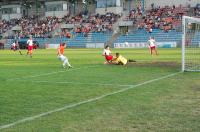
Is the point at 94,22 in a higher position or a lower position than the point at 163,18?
lower

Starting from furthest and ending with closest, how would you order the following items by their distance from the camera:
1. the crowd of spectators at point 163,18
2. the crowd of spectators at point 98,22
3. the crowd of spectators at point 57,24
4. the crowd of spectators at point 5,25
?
the crowd of spectators at point 5,25, the crowd of spectators at point 57,24, the crowd of spectators at point 98,22, the crowd of spectators at point 163,18

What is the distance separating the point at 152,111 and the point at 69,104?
7.74 ft

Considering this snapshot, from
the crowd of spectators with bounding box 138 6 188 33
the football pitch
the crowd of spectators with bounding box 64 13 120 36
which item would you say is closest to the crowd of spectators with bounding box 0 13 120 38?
the crowd of spectators with bounding box 64 13 120 36

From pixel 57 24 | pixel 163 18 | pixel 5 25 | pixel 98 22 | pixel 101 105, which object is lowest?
pixel 101 105

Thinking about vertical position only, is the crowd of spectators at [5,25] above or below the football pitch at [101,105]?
above

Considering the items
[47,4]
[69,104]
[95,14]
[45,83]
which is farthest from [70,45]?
[69,104]

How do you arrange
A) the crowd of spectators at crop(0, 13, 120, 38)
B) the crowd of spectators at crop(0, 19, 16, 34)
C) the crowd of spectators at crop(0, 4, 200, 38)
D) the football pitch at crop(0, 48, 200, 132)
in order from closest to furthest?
the football pitch at crop(0, 48, 200, 132) → the crowd of spectators at crop(0, 4, 200, 38) → the crowd of spectators at crop(0, 13, 120, 38) → the crowd of spectators at crop(0, 19, 16, 34)

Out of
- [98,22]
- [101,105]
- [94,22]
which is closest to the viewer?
[101,105]

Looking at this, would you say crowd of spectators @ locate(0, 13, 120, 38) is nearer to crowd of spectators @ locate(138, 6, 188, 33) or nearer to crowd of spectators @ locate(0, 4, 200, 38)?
crowd of spectators @ locate(0, 4, 200, 38)

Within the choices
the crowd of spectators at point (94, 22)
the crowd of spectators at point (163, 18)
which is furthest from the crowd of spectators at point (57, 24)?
the crowd of spectators at point (163, 18)

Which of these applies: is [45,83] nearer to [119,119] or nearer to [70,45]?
[119,119]

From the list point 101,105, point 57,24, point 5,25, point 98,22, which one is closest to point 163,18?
point 98,22

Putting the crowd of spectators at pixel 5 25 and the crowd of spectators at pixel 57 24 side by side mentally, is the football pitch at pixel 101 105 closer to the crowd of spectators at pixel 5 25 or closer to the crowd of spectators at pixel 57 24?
the crowd of spectators at pixel 57 24

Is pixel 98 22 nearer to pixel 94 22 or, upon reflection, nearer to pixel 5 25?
pixel 94 22
